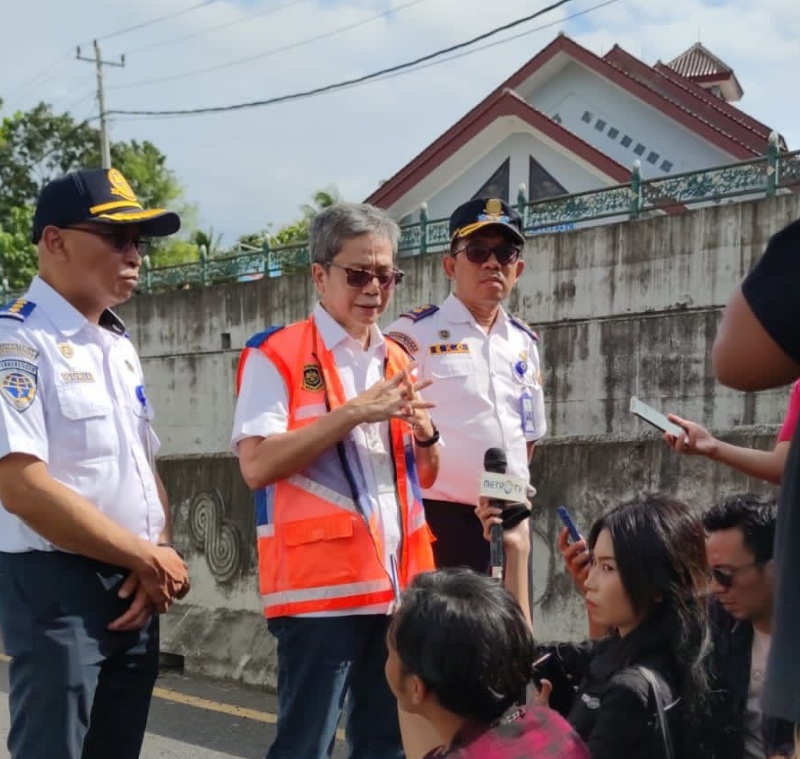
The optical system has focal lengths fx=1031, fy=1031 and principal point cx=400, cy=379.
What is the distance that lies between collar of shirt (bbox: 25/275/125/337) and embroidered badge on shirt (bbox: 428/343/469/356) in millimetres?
1326

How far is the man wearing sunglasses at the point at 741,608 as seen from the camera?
8.83ft

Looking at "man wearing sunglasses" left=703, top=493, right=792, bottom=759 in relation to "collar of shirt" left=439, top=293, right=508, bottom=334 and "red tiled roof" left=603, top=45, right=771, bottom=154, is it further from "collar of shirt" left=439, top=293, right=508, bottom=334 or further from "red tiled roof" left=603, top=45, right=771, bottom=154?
"red tiled roof" left=603, top=45, right=771, bottom=154

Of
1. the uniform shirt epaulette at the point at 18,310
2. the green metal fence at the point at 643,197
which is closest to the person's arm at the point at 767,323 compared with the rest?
the uniform shirt epaulette at the point at 18,310

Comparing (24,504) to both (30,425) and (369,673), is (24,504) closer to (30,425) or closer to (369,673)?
(30,425)

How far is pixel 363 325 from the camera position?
121 inches

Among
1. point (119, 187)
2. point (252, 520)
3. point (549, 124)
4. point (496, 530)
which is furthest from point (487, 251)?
point (549, 124)

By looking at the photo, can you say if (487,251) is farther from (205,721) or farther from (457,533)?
(205,721)

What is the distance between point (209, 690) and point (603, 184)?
13.9m

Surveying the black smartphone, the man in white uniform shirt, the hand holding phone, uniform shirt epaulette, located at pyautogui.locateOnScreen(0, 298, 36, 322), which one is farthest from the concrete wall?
uniform shirt epaulette, located at pyautogui.locateOnScreen(0, 298, 36, 322)

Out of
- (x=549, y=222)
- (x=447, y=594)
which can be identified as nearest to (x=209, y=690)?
(x=447, y=594)

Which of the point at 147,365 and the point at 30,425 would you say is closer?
the point at 30,425

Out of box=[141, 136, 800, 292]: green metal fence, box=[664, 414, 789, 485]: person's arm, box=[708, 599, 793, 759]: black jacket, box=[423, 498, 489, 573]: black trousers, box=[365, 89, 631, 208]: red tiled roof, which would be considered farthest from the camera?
A: box=[365, 89, 631, 208]: red tiled roof

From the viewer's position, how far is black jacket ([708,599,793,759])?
2.49 meters

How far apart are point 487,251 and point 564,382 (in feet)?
29.3
